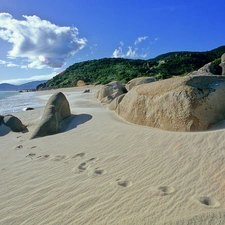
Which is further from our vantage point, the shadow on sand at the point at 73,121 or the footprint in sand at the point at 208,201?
the shadow on sand at the point at 73,121

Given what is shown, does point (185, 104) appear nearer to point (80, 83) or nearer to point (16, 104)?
point (16, 104)

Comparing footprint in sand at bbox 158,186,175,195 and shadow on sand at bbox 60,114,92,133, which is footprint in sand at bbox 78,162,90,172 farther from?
shadow on sand at bbox 60,114,92,133

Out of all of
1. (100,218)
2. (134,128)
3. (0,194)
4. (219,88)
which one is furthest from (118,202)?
(219,88)

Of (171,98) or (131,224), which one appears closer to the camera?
(131,224)

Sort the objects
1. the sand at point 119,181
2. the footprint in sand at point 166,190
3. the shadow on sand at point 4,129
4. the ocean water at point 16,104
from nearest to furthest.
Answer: the sand at point 119,181 → the footprint in sand at point 166,190 → the shadow on sand at point 4,129 → the ocean water at point 16,104

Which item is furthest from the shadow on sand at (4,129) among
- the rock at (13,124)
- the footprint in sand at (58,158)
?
the footprint in sand at (58,158)

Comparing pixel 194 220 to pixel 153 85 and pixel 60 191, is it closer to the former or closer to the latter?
pixel 60 191

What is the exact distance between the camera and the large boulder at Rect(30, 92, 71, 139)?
6191mm

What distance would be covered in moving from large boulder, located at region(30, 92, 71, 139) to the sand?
1.23 m

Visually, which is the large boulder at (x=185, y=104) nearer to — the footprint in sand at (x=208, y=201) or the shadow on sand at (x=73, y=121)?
the shadow on sand at (x=73, y=121)

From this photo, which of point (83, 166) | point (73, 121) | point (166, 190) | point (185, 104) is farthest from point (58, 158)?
point (73, 121)

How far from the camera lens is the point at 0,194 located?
2.98 metres

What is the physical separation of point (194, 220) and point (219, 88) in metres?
3.89

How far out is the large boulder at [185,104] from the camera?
477 cm
